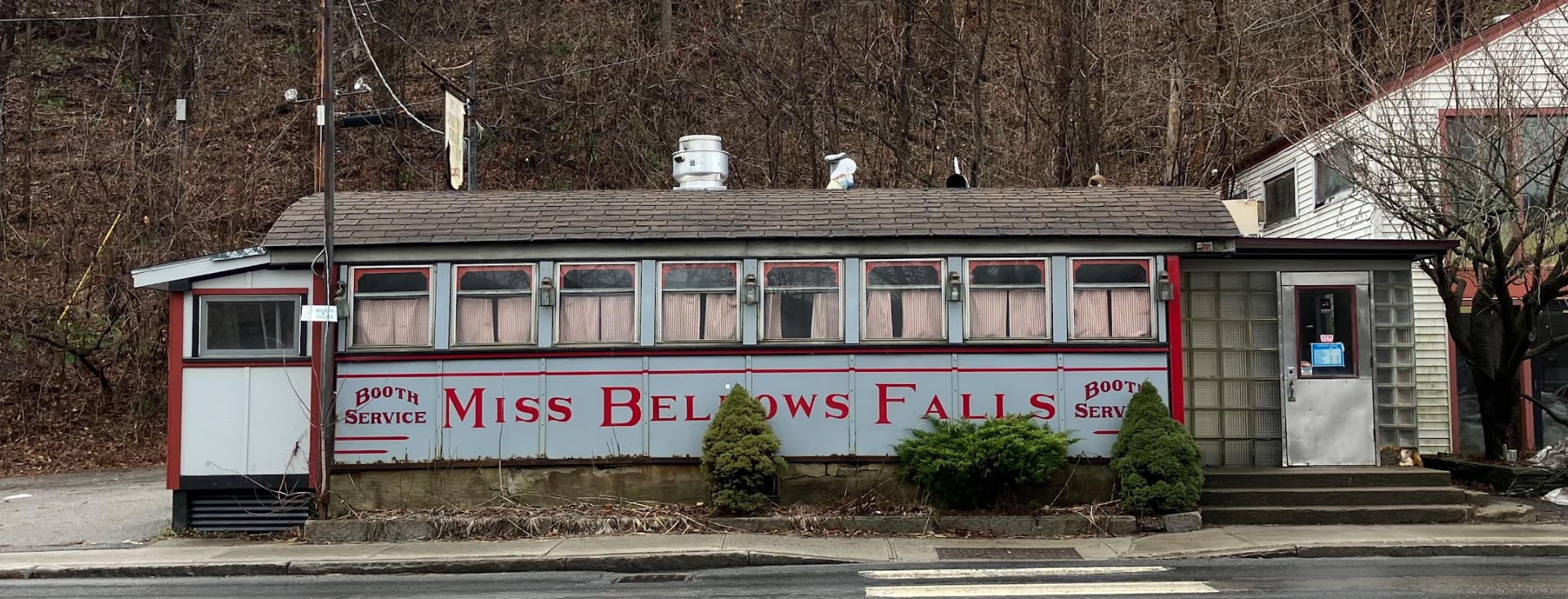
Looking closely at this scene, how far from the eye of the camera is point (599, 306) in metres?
12.8

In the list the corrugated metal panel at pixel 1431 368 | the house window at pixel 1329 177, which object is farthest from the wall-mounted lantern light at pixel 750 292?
the corrugated metal panel at pixel 1431 368

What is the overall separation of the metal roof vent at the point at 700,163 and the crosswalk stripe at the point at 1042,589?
23.8ft

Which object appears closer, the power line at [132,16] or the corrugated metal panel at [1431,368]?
the corrugated metal panel at [1431,368]

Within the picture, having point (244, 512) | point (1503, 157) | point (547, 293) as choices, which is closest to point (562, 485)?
point (547, 293)

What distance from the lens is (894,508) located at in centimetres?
1254

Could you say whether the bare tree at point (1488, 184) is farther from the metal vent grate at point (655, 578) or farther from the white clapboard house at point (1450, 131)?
the metal vent grate at point (655, 578)

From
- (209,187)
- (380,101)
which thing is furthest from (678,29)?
(209,187)

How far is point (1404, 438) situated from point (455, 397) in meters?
10.2

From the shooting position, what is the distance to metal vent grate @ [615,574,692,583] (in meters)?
10.2

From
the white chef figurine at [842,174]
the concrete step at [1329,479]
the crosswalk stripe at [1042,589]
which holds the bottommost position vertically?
the crosswalk stripe at [1042,589]

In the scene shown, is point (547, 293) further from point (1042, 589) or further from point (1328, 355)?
point (1328, 355)

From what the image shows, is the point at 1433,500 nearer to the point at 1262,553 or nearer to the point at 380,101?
the point at 1262,553

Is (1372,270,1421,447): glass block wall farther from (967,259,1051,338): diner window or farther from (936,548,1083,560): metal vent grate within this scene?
(936,548,1083,560): metal vent grate

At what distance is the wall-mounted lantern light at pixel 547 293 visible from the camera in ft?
41.7
